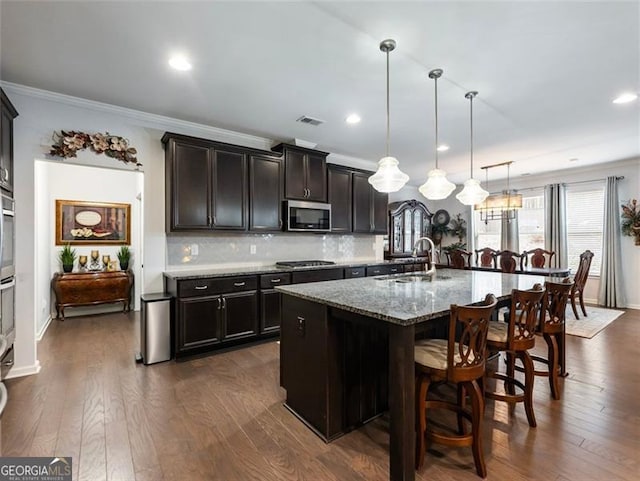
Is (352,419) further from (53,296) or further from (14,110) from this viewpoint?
(53,296)

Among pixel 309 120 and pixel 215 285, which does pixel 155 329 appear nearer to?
pixel 215 285

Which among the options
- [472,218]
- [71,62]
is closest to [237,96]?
[71,62]

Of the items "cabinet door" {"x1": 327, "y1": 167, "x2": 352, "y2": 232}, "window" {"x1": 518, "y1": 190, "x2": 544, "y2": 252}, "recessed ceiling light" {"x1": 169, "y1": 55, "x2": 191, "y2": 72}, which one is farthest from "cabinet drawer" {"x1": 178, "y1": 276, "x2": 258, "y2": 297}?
"window" {"x1": 518, "y1": 190, "x2": 544, "y2": 252}

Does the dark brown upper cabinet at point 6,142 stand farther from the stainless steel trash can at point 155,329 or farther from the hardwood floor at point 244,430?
the hardwood floor at point 244,430

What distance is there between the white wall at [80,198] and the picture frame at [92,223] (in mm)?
75

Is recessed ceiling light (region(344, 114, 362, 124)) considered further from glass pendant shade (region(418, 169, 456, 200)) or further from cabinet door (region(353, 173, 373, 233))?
cabinet door (region(353, 173, 373, 233))

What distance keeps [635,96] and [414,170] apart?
3526 mm

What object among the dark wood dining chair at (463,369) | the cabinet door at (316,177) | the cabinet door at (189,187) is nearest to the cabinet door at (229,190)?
the cabinet door at (189,187)

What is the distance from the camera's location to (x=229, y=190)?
3.86 m

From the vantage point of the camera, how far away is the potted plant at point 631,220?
5414 millimetres

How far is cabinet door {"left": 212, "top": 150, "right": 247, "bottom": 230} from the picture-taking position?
376 centimetres

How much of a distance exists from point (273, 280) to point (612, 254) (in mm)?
6252

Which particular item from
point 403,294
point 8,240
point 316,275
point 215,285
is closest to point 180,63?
point 8,240

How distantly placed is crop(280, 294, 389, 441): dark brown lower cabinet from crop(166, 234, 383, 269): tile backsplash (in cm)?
211
